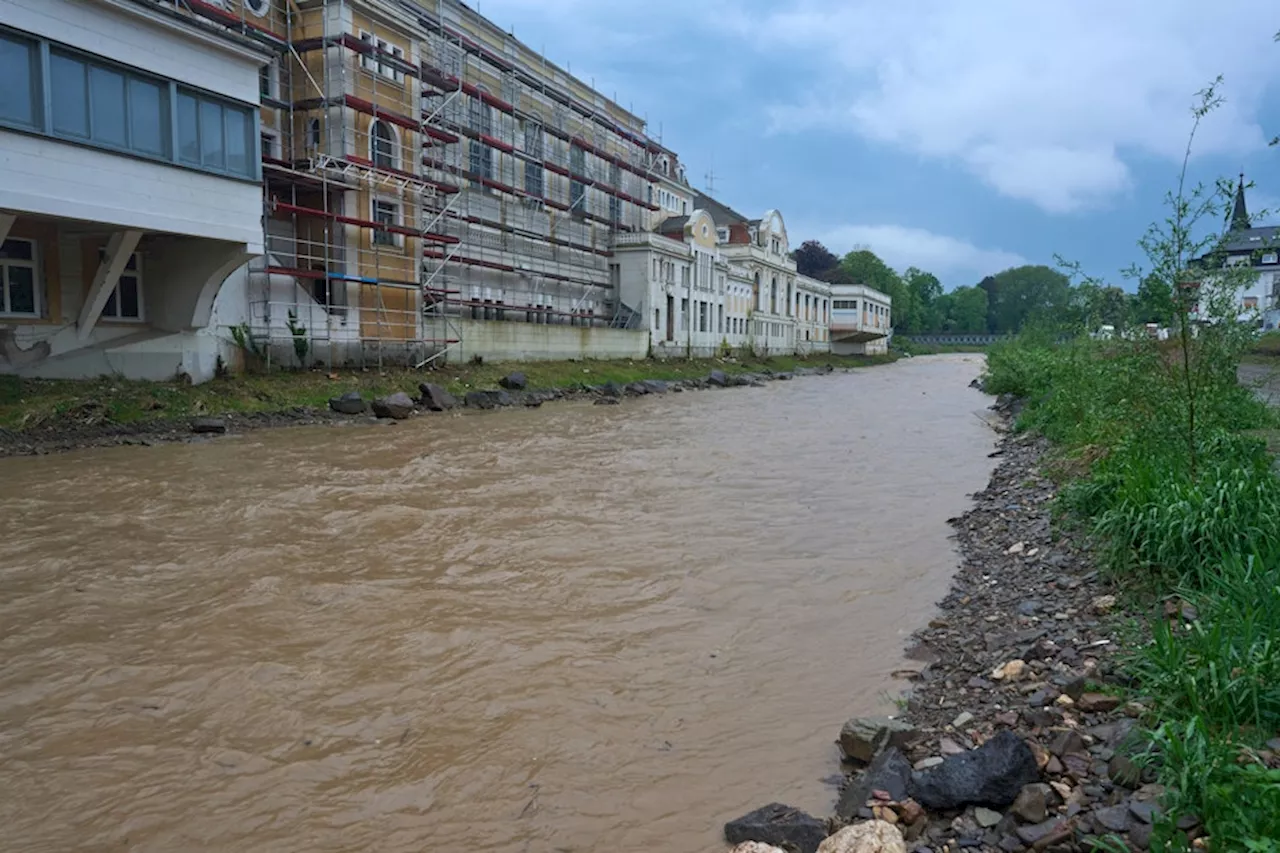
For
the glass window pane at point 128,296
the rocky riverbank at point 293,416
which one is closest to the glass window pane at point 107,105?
the glass window pane at point 128,296

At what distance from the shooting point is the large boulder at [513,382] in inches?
1232

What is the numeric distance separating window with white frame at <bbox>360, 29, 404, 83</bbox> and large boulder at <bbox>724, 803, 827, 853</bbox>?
29.3 metres

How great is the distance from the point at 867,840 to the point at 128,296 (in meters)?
23.5

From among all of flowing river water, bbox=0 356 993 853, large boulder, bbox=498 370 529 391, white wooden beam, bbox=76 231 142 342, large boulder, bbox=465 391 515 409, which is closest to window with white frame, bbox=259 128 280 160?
white wooden beam, bbox=76 231 142 342

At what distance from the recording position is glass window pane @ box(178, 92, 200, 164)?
63.9 feet

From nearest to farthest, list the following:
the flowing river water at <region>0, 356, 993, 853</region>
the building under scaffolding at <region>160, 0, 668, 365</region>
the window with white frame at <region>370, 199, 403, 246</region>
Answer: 1. the flowing river water at <region>0, 356, 993, 853</region>
2. the building under scaffolding at <region>160, 0, 668, 365</region>
3. the window with white frame at <region>370, 199, 403, 246</region>

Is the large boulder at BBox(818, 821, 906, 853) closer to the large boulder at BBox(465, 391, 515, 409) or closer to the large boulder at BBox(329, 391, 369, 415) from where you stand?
the large boulder at BBox(329, 391, 369, 415)

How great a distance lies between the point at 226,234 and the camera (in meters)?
20.7

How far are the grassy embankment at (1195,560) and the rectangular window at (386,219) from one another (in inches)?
958

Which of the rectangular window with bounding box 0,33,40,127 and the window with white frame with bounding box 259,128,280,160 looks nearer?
the rectangular window with bounding box 0,33,40,127

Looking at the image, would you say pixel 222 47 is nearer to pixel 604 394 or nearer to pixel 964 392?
pixel 604 394

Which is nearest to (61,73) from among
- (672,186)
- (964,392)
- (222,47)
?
(222,47)

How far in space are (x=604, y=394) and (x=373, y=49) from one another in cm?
1444

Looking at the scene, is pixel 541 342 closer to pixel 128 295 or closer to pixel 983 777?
pixel 128 295
